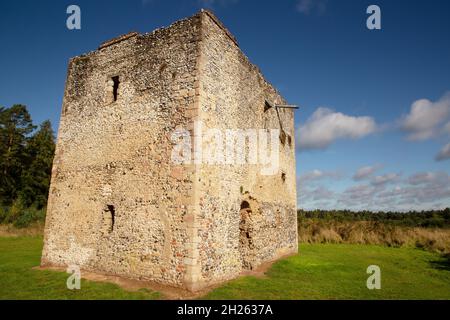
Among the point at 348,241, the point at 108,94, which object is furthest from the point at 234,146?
the point at 348,241

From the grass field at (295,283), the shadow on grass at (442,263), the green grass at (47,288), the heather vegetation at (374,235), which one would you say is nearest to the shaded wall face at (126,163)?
the green grass at (47,288)

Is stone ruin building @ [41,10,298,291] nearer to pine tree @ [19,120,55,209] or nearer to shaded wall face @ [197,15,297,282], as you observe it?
shaded wall face @ [197,15,297,282]

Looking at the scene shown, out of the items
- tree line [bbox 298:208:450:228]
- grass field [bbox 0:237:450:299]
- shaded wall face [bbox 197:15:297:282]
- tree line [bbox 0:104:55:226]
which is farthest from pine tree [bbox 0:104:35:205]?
tree line [bbox 298:208:450:228]

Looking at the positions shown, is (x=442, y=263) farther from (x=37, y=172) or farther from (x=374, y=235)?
(x=37, y=172)

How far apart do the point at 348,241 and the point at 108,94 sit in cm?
1853

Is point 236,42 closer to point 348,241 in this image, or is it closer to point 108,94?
point 108,94

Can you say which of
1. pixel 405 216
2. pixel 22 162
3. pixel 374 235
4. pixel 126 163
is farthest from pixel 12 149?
pixel 405 216

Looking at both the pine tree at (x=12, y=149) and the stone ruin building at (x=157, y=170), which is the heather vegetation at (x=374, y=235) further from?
the pine tree at (x=12, y=149)

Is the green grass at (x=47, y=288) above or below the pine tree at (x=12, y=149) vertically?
below

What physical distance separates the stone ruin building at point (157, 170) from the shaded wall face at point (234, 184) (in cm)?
5

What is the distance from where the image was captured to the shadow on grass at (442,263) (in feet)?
39.8

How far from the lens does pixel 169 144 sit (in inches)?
334

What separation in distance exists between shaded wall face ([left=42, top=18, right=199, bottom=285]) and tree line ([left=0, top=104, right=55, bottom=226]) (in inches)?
964
